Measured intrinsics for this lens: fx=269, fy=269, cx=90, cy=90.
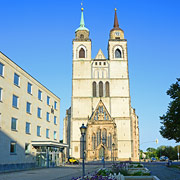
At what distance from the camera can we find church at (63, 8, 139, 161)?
205ft

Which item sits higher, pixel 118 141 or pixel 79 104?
pixel 79 104

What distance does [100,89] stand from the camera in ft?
222

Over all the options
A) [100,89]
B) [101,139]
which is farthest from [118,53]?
[101,139]

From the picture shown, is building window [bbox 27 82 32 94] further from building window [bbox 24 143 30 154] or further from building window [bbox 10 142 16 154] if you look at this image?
building window [bbox 10 142 16 154]

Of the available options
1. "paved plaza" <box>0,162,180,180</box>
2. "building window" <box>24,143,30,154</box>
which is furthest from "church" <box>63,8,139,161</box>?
"paved plaza" <box>0,162,180,180</box>

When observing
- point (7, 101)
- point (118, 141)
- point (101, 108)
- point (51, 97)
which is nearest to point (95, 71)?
point (101, 108)

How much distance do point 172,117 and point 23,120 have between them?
62.6 feet

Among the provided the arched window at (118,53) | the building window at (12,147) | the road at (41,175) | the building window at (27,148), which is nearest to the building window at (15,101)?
the building window at (12,147)

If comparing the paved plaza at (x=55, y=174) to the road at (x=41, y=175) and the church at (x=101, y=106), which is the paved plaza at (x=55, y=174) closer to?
the road at (x=41, y=175)

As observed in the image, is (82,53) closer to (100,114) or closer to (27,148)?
(100,114)

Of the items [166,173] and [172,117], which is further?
[172,117]

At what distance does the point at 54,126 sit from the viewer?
4953 cm

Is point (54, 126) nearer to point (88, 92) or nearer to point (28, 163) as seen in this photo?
point (28, 163)

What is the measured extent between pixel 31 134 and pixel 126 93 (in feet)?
112
